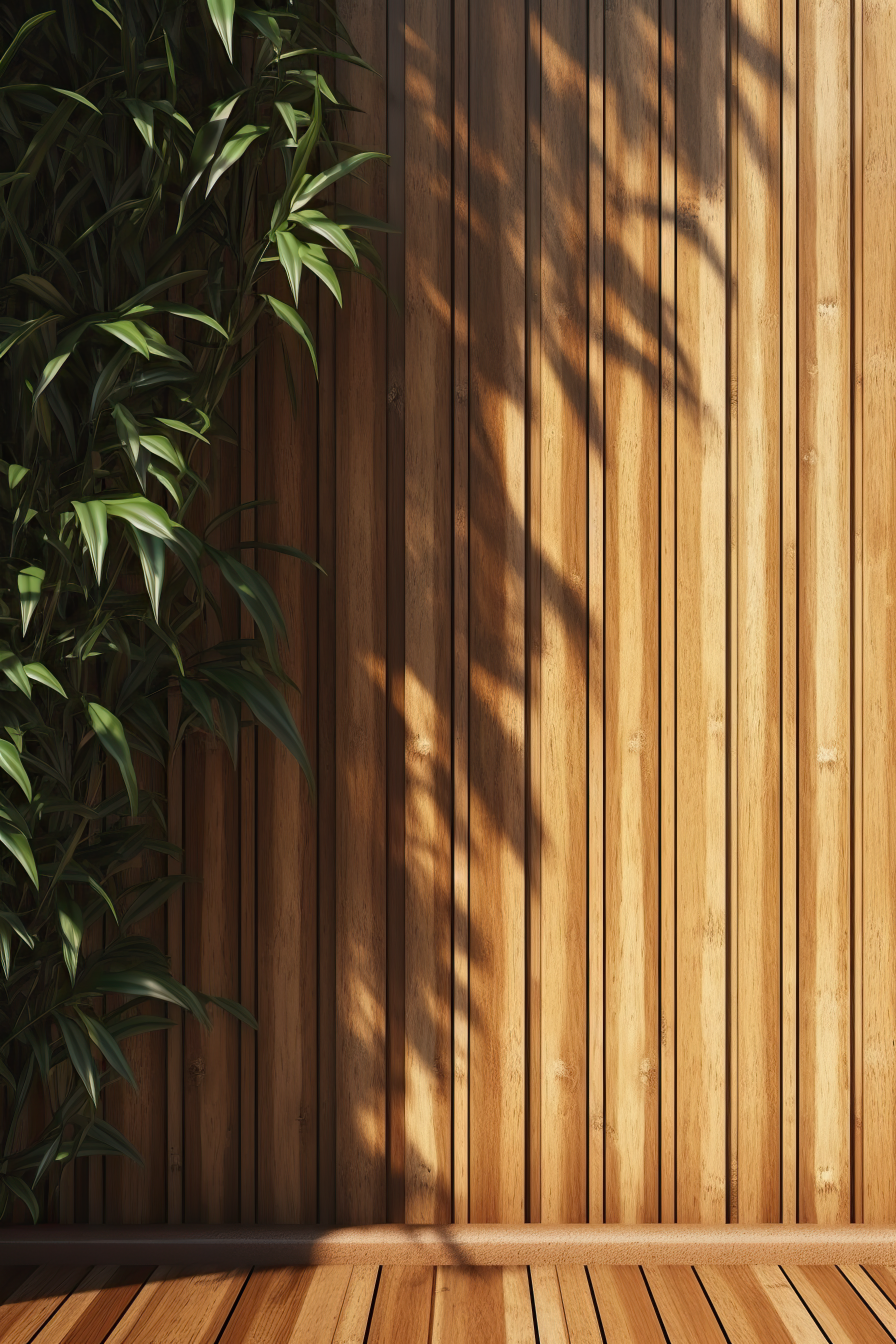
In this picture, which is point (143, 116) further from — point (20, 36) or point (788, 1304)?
point (788, 1304)

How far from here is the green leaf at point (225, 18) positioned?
1166 millimetres

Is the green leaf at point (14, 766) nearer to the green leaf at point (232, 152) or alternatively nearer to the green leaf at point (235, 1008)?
the green leaf at point (235, 1008)

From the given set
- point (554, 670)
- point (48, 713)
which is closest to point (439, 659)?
point (554, 670)

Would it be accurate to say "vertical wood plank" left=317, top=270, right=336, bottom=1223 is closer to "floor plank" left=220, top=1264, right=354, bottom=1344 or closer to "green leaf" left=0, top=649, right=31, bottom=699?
"floor plank" left=220, top=1264, right=354, bottom=1344

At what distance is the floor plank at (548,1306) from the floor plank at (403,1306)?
0.16 meters

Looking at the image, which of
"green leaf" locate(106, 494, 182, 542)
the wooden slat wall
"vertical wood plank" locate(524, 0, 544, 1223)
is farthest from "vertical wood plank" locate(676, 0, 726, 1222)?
"green leaf" locate(106, 494, 182, 542)

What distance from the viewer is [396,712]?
61.5 inches

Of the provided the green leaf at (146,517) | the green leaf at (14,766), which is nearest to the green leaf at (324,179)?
the green leaf at (146,517)

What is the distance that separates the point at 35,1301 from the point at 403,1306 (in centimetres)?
56

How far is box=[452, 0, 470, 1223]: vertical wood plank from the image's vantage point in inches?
61.0

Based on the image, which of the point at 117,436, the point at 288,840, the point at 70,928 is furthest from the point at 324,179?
the point at 70,928

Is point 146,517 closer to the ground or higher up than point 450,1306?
higher up

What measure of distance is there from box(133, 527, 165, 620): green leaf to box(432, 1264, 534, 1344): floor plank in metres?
1.09

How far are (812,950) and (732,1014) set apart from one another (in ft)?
0.56
